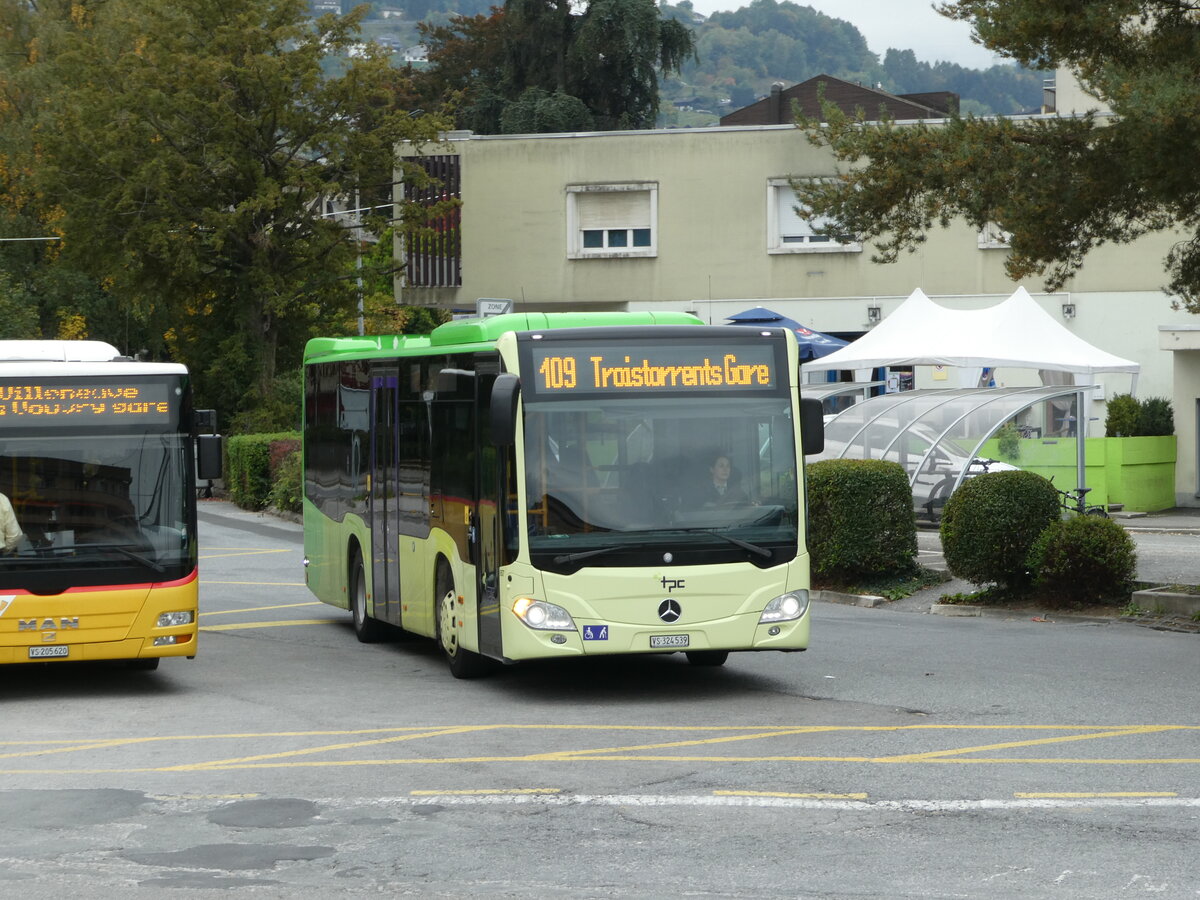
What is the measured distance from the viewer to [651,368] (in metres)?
12.8

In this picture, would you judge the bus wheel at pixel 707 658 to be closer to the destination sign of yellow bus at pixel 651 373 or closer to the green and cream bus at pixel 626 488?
the green and cream bus at pixel 626 488

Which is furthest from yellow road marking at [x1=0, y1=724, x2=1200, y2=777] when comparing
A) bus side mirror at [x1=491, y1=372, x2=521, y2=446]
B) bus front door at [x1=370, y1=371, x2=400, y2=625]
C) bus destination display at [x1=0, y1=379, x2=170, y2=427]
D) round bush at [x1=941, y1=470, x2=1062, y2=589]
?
round bush at [x1=941, y1=470, x2=1062, y2=589]

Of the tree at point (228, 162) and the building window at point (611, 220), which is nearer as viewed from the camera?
the tree at point (228, 162)

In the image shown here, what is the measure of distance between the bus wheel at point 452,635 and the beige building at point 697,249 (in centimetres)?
3014

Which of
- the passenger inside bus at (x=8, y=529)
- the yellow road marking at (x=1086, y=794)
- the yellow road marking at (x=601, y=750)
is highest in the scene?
the passenger inside bus at (x=8, y=529)

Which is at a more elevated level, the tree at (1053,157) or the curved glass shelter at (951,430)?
the tree at (1053,157)

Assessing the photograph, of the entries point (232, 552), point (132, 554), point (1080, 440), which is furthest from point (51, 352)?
point (1080, 440)

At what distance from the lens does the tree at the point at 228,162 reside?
1682 inches

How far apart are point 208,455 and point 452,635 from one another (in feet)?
7.78

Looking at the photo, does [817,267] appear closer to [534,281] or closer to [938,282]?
[938,282]

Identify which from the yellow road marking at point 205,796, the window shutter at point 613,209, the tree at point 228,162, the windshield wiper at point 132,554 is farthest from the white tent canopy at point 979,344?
the yellow road marking at point 205,796

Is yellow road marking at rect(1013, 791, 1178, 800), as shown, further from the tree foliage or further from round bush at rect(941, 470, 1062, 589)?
the tree foliage

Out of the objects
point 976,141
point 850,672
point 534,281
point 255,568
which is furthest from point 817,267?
point 850,672

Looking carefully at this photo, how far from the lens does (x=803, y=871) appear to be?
751 centimetres
